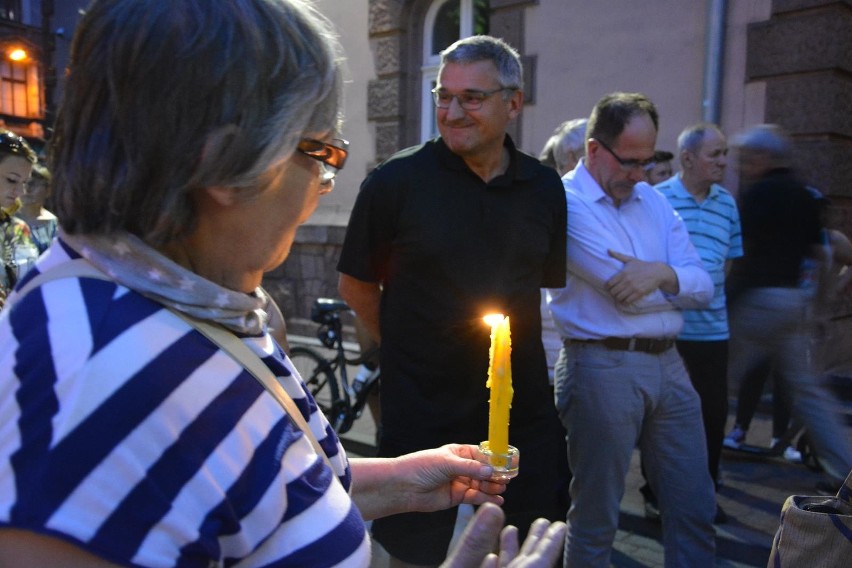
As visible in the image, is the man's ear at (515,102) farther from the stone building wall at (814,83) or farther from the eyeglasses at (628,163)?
the stone building wall at (814,83)

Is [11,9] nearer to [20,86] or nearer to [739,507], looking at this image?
[20,86]

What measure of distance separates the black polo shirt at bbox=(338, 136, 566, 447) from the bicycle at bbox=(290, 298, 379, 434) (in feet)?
8.94

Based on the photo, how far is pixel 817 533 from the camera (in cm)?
138

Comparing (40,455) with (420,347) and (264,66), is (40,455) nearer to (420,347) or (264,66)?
(264,66)

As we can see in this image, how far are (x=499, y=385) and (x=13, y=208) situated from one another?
357cm

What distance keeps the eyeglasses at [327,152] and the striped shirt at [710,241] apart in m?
3.46

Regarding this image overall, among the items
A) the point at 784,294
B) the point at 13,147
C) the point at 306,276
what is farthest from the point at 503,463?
the point at 306,276

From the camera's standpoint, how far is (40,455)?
0.75 meters

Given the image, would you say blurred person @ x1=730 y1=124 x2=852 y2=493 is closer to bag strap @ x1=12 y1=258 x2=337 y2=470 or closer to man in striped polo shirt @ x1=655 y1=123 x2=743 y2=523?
man in striped polo shirt @ x1=655 y1=123 x2=743 y2=523

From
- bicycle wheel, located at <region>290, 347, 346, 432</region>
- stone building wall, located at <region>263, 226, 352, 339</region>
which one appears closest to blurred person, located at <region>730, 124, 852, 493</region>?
bicycle wheel, located at <region>290, 347, 346, 432</region>

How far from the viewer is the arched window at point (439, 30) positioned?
329 inches

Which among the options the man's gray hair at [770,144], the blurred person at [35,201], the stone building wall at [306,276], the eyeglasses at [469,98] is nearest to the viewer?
the eyeglasses at [469,98]

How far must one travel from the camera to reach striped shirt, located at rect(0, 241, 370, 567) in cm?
75

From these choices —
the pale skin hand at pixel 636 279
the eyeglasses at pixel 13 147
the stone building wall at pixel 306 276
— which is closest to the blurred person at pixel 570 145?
the pale skin hand at pixel 636 279
